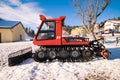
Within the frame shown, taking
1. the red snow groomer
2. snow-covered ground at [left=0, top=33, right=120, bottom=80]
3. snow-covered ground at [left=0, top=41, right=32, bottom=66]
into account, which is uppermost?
the red snow groomer

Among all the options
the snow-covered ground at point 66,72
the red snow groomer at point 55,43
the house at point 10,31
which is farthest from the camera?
the house at point 10,31

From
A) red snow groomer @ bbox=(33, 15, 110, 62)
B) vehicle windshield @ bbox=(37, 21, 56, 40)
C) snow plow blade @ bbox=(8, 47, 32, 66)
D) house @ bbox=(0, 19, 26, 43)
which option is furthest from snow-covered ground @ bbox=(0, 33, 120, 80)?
house @ bbox=(0, 19, 26, 43)

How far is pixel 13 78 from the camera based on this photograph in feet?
23.7

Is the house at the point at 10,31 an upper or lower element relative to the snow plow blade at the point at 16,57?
upper

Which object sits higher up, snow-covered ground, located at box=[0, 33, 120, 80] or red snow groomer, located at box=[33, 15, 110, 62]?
red snow groomer, located at box=[33, 15, 110, 62]

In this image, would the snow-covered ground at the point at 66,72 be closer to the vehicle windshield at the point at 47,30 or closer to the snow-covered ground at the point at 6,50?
the vehicle windshield at the point at 47,30

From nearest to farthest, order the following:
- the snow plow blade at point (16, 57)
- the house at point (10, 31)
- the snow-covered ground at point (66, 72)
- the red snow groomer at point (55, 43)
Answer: the snow-covered ground at point (66, 72), the snow plow blade at point (16, 57), the red snow groomer at point (55, 43), the house at point (10, 31)

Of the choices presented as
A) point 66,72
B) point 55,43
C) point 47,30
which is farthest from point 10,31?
point 66,72

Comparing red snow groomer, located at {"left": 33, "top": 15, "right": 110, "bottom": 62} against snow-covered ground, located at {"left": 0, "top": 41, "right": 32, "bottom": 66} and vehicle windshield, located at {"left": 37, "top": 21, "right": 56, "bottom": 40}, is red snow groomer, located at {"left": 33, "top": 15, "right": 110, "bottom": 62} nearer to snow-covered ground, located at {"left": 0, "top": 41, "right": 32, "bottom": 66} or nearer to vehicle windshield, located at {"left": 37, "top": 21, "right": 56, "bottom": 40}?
vehicle windshield, located at {"left": 37, "top": 21, "right": 56, "bottom": 40}

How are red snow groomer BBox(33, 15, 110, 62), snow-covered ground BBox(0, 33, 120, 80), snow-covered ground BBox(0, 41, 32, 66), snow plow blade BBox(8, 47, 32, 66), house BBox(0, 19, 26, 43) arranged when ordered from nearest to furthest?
snow-covered ground BBox(0, 33, 120, 80), snow plow blade BBox(8, 47, 32, 66), red snow groomer BBox(33, 15, 110, 62), snow-covered ground BBox(0, 41, 32, 66), house BBox(0, 19, 26, 43)

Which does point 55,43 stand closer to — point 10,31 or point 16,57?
point 16,57

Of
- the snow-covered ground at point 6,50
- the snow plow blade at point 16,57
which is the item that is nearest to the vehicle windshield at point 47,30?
the snow plow blade at point 16,57

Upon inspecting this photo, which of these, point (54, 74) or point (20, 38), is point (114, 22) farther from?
point (54, 74)

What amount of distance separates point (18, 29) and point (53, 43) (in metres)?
32.0
